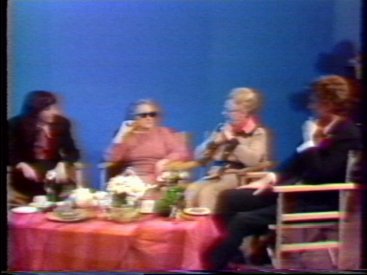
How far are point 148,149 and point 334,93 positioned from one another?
730 mm

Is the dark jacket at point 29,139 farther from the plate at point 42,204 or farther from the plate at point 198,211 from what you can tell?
the plate at point 198,211

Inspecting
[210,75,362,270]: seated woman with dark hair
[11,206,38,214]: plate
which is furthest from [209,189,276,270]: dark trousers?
[11,206,38,214]: plate

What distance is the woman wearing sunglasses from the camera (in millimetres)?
2482

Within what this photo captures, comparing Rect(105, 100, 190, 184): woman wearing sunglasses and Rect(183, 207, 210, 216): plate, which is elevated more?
Rect(105, 100, 190, 184): woman wearing sunglasses

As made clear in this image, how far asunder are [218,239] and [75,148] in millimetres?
641

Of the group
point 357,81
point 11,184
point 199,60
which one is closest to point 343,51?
point 357,81

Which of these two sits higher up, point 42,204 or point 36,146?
point 36,146

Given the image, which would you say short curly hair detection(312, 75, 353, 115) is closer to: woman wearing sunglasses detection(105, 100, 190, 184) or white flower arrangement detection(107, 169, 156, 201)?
woman wearing sunglasses detection(105, 100, 190, 184)

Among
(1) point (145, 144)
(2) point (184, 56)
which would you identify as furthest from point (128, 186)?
(2) point (184, 56)

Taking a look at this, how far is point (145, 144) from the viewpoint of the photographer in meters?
2.49

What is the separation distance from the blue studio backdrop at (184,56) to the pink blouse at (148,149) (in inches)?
2.2

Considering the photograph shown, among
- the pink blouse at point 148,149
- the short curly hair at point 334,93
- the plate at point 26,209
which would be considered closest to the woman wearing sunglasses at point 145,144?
the pink blouse at point 148,149

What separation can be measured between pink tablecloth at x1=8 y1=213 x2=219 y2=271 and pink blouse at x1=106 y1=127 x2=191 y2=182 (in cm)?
23

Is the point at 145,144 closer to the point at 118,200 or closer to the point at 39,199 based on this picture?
the point at 118,200
